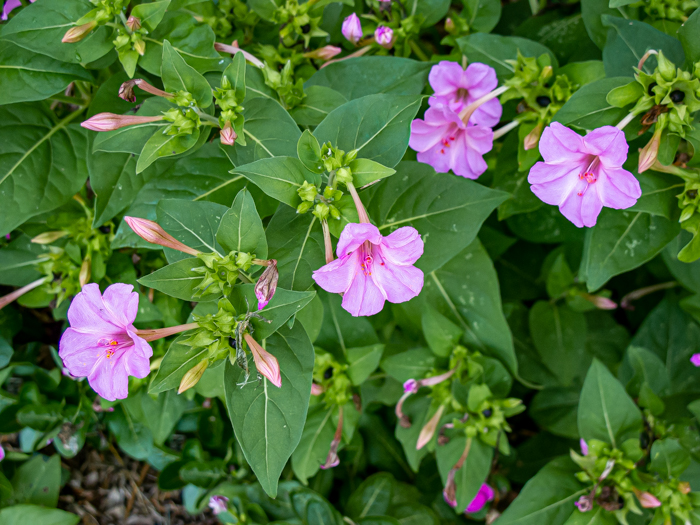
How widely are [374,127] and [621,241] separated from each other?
37.2 inches

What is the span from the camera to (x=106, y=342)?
1.35 metres

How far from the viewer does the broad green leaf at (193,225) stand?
1390 mm

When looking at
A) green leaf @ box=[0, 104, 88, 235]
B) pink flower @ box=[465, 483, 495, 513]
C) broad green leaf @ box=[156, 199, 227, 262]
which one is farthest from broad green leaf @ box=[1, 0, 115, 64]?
pink flower @ box=[465, 483, 495, 513]

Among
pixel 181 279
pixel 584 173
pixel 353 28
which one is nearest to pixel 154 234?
pixel 181 279

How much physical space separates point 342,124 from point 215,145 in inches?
20.6

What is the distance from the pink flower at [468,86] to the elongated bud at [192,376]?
3.70 ft

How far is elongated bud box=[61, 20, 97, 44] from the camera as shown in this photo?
1.40 metres

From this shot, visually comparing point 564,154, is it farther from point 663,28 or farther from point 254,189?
point 254,189

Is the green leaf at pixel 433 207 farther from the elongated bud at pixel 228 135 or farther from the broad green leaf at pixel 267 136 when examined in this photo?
the elongated bud at pixel 228 135

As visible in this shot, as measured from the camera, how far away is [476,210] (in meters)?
1.62

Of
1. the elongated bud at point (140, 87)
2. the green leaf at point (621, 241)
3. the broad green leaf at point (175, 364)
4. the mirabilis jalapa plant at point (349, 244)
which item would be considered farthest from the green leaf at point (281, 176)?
the green leaf at point (621, 241)

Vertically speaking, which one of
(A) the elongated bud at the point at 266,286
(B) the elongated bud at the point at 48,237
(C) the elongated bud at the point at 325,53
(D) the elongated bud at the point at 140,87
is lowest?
(B) the elongated bud at the point at 48,237

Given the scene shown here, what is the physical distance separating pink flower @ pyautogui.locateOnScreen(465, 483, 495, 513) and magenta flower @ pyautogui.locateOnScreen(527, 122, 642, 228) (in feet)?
4.78

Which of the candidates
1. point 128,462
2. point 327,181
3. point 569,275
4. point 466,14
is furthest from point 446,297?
point 128,462
